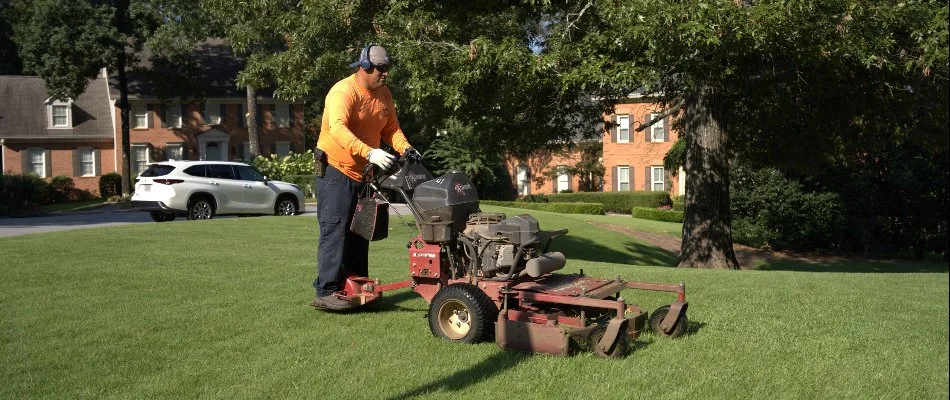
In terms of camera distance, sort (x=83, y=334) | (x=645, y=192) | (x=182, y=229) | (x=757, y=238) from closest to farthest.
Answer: (x=83, y=334) < (x=182, y=229) < (x=757, y=238) < (x=645, y=192)

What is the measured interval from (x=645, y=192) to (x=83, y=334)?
44.3m

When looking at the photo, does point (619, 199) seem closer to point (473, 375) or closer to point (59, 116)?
point (59, 116)

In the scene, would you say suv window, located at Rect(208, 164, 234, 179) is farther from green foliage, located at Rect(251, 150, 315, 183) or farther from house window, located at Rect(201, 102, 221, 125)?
house window, located at Rect(201, 102, 221, 125)

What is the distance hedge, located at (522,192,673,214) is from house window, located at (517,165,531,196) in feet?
22.5

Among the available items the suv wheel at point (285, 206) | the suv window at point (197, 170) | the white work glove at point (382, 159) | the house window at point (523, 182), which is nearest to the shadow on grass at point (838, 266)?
the suv wheel at point (285, 206)

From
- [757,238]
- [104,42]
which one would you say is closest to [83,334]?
[757,238]

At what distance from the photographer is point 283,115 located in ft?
178

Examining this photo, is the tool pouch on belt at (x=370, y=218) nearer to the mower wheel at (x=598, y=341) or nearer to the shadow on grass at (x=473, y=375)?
the shadow on grass at (x=473, y=375)

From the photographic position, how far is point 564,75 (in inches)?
510

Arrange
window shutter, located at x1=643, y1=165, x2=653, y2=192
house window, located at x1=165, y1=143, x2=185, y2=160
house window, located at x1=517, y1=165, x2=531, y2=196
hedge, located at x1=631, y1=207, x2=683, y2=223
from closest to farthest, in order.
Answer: hedge, located at x1=631, y1=207, x2=683, y2=223, window shutter, located at x1=643, y1=165, x2=653, y2=192, house window, located at x1=165, y1=143, x2=185, y2=160, house window, located at x1=517, y1=165, x2=531, y2=196

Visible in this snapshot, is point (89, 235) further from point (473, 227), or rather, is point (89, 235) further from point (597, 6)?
point (473, 227)

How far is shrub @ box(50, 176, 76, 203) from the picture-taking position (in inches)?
1789

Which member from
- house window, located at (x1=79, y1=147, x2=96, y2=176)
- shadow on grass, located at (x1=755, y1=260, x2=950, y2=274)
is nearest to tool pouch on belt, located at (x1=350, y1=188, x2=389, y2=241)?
shadow on grass, located at (x1=755, y1=260, x2=950, y2=274)

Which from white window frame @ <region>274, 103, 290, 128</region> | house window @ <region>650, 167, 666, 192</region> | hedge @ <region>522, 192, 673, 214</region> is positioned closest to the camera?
hedge @ <region>522, 192, 673, 214</region>
